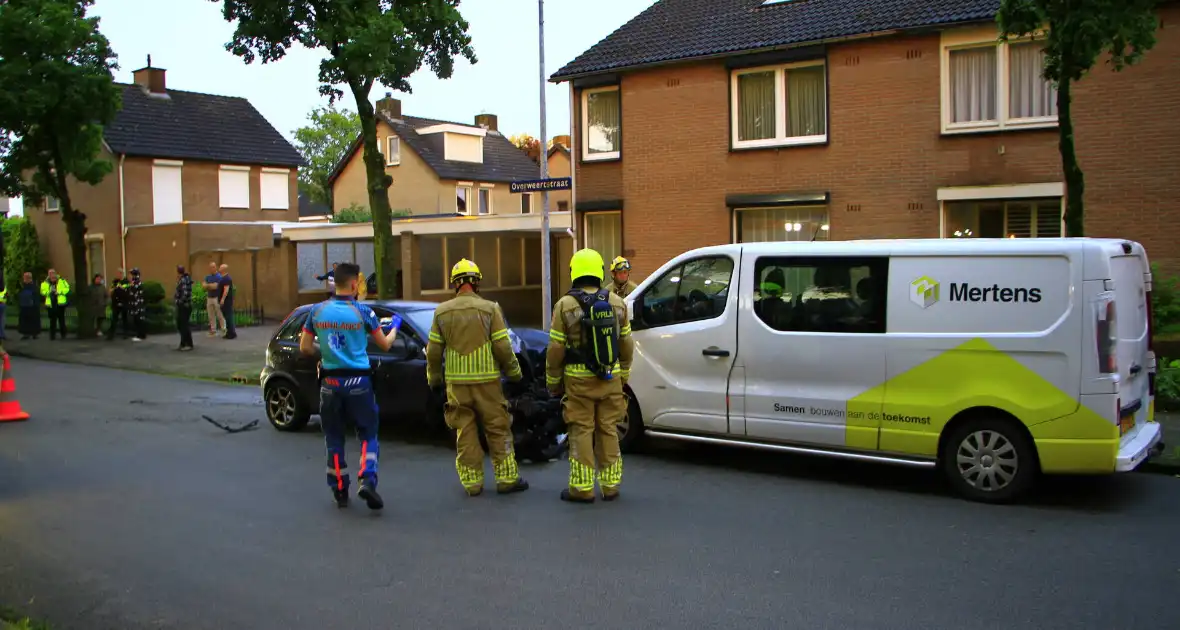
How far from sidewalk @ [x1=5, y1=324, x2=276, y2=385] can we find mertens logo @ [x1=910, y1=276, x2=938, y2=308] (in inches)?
475

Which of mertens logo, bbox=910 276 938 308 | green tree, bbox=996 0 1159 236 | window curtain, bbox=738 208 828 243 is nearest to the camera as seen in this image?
mertens logo, bbox=910 276 938 308

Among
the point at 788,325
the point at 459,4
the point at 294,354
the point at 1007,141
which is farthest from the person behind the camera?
the point at 459,4

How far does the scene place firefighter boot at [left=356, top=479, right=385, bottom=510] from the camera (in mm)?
7457

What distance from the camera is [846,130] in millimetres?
17797

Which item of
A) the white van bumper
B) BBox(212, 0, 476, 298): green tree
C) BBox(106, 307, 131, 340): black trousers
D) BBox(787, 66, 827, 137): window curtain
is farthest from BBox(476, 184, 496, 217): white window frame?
the white van bumper

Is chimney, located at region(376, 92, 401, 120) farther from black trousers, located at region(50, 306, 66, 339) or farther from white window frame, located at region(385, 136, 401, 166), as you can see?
black trousers, located at region(50, 306, 66, 339)

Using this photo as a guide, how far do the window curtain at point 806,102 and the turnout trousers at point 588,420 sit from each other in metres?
11.9

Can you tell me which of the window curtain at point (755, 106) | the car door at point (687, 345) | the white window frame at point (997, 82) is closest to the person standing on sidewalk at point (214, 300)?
the window curtain at point (755, 106)

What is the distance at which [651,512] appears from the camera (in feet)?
24.3

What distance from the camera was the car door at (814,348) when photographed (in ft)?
26.4

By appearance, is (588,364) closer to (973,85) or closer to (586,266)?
(586,266)

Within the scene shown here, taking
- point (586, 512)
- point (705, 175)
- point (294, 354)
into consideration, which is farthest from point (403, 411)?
point (705, 175)

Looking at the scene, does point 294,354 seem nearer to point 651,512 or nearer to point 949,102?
point 651,512

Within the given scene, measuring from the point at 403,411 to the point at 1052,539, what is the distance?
629cm
